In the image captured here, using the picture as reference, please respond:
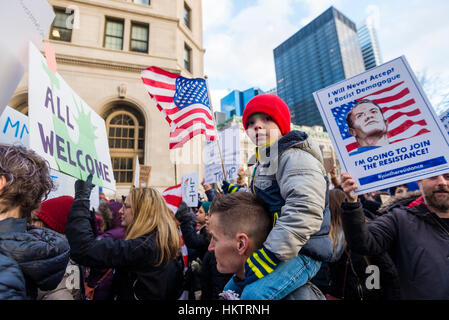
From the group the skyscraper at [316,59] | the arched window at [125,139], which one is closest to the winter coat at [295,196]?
the arched window at [125,139]

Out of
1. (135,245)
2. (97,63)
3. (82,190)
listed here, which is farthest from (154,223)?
(97,63)

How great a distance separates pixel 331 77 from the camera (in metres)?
85.8

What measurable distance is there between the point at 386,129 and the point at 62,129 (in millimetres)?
2633

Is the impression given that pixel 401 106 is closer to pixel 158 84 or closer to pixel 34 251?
pixel 34 251

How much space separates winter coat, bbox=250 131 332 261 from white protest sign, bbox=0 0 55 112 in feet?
6.14

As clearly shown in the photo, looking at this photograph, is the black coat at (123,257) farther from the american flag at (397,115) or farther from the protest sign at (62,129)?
the american flag at (397,115)

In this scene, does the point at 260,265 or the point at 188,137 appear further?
the point at 188,137

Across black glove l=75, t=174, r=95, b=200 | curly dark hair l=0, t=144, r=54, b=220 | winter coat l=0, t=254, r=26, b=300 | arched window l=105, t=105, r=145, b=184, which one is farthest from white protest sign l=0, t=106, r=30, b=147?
arched window l=105, t=105, r=145, b=184

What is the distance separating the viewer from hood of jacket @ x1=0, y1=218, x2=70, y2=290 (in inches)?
43.8

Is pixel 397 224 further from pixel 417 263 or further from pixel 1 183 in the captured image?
pixel 1 183

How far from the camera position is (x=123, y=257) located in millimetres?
2027

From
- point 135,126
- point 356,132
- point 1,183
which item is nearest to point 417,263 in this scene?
point 356,132

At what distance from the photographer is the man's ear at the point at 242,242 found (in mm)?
1325

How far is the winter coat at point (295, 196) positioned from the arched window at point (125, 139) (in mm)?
13158
